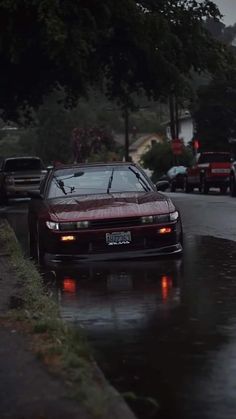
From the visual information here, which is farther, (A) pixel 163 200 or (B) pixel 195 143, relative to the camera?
(B) pixel 195 143

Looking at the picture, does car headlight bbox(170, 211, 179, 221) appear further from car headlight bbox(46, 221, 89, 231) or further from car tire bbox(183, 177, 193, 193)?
car tire bbox(183, 177, 193, 193)

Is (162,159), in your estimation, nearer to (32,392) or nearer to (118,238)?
(118,238)

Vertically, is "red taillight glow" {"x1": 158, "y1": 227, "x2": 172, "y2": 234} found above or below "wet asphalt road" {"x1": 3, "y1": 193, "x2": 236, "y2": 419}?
above

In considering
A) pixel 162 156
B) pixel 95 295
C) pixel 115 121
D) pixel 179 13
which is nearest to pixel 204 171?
pixel 179 13

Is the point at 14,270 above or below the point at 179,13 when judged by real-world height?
below

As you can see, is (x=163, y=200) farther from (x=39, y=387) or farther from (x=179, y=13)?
(x=179, y=13)

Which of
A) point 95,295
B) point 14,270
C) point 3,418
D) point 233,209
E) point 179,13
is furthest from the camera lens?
point 179,13

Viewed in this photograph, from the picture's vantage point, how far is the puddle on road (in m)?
5.83

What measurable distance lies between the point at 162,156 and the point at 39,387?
62.3 metres

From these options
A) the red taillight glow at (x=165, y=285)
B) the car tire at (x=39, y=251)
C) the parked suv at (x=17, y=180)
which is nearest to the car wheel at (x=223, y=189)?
the parked suv at (x=17, y=180)

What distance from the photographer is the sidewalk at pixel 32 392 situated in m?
5.26

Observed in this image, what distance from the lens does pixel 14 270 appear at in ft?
38.3

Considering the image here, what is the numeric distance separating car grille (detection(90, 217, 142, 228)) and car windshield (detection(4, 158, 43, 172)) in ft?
76.2

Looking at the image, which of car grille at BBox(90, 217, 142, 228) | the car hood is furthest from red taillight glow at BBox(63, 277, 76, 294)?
the car hood
